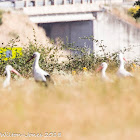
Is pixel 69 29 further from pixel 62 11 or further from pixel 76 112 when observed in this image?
pixel 76 112

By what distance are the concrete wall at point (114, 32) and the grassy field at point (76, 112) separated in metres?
57.1

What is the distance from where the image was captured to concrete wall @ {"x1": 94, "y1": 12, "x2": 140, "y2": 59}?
6681cm

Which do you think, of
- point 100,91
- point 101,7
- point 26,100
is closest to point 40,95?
point 26,100

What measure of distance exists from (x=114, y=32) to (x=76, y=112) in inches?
2357

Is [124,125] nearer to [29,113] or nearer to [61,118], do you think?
[61,118]

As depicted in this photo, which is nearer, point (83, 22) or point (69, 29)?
point (83, 22)

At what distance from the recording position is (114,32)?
67.4m

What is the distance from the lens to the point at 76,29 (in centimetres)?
7169

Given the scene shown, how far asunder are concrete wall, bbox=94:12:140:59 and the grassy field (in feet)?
187

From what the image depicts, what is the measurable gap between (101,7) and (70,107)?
6258 centimetres

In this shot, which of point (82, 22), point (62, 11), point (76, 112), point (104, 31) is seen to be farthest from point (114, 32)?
point (76, 112)

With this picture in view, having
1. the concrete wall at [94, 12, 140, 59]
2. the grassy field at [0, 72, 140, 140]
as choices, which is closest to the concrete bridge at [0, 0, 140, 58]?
the concrete wall at [94, 12, 140, 59]

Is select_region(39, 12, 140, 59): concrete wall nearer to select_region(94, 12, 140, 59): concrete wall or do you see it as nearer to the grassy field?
select_region(94, 12, 140, 59): concrete wall

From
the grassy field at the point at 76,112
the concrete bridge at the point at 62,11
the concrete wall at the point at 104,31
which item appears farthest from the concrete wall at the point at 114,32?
the grassy field at the point at 76,112
